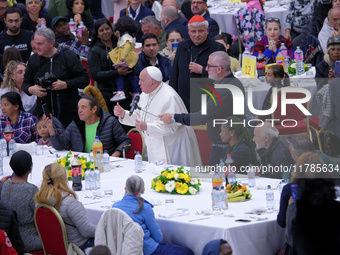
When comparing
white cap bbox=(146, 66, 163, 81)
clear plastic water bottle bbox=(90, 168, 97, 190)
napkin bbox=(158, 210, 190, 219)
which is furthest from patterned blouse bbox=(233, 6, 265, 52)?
napkin bbox=(158, 210, 190, 219)

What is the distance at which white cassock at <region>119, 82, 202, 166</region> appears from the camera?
8336 millimetres

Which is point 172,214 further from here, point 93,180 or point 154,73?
point 154,73

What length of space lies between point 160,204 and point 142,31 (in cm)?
524

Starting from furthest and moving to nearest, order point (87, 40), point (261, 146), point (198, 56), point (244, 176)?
point (87, 40), point (198, 56), point (261, 146), point (244, 176)

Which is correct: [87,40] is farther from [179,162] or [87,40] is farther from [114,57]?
[179,162]

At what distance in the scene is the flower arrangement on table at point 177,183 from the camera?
674 cm

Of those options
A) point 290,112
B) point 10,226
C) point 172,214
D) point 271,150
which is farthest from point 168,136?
point 10,226

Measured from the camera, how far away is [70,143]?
8.87m

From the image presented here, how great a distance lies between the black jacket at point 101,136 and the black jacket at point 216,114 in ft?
3.34

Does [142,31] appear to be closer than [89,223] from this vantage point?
No

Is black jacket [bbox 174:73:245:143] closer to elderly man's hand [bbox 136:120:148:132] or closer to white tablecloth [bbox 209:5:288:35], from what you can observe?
elderly man's hand [bbox 136:120:148:132]

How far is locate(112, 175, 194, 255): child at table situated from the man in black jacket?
6.65 feet

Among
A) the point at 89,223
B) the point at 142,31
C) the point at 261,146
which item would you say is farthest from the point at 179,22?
the point at 89,223

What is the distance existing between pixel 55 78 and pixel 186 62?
5.69ft
